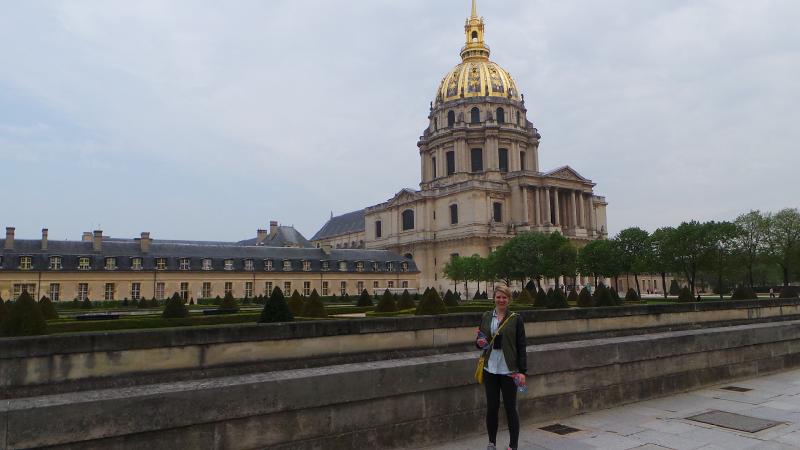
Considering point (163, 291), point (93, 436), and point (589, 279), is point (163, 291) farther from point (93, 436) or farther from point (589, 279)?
point (589, 279)

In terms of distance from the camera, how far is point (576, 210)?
8712 centimetres

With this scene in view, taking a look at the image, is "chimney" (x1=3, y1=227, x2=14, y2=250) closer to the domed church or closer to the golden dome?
the domed church

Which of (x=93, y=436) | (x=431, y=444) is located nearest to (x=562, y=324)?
(x=431, y=444)

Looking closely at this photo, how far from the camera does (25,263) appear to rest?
4494cm

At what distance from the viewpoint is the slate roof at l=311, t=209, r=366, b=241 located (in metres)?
111

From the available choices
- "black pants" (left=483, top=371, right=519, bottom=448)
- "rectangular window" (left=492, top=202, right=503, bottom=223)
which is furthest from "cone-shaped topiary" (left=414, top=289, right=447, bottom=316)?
"rectangular window" (left=492, top=202, right=503, bottom=223)

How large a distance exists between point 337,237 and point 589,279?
2053 inches

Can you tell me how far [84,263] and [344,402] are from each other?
48.9m

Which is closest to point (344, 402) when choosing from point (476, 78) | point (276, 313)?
point (276, 313)

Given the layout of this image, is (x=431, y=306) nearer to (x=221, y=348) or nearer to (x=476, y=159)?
(x=221, y=348)

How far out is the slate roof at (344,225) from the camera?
110562 mm

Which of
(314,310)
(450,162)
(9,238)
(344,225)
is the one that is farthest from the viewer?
(344,225)

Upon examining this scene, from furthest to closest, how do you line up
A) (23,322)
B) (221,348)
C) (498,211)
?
(498,211) → (23,322) → (221,348)

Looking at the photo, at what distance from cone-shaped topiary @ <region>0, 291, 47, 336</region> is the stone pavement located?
8.02m
